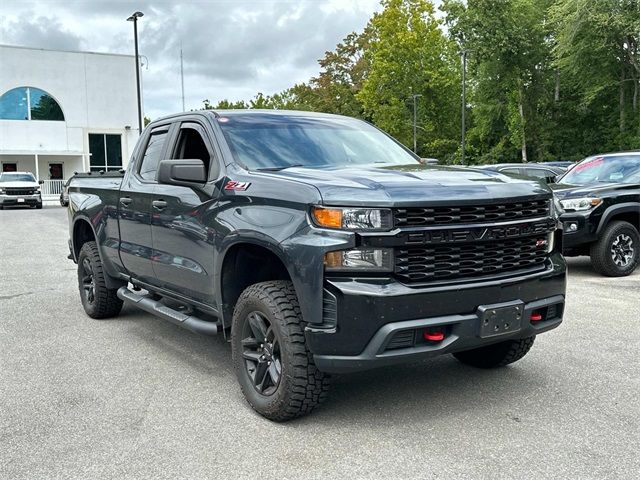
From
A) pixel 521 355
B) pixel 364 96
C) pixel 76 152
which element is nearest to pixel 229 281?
pixel 521 355

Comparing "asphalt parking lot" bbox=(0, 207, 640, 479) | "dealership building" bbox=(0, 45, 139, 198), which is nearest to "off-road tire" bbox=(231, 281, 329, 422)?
"asphalt parking lot" bbox=(0, 207, 640, 479)

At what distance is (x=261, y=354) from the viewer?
3.92 meters

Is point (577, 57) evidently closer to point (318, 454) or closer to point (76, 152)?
point (76, 152)

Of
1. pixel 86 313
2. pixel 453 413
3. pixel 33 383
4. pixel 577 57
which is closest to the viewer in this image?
pixel 453 413

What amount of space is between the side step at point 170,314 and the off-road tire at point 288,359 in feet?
2.13

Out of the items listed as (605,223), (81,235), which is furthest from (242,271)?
(605,223)

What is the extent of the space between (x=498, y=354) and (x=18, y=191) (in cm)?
2799

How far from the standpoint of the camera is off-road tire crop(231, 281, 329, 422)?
11.7 feet

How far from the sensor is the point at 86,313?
22.5ft

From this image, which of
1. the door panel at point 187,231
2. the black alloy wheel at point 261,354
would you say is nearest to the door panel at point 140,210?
the door panel at point 187,231

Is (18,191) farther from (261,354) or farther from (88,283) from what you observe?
(261,354)

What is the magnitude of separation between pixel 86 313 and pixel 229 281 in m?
3.31

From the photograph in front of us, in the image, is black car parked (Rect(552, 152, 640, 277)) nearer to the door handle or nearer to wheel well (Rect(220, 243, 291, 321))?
wheel well (Rect(220, 243, 291, 321))

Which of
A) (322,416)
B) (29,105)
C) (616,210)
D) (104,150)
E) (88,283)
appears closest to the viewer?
(322,416)
